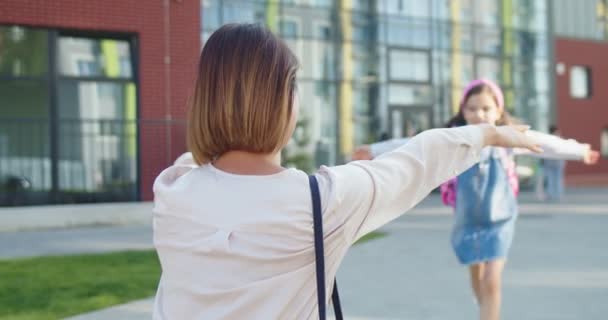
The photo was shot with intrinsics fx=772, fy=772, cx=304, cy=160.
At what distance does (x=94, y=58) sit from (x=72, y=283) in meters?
8.45

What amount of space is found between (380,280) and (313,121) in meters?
13.0

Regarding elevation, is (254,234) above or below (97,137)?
below

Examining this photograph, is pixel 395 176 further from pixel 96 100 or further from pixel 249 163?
pixel 96 100

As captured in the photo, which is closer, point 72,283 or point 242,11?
point 72,283

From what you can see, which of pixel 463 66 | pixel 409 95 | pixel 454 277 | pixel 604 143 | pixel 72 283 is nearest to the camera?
pixel 72 283

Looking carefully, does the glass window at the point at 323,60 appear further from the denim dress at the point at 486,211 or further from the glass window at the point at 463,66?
the denim dress at the point at 486,211

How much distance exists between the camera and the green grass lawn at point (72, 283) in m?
6.29

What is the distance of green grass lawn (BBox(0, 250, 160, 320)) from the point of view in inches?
247

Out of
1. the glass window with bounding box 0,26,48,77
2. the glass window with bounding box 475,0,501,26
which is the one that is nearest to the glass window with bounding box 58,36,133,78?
the glass window with bounding box 0,26,48,77

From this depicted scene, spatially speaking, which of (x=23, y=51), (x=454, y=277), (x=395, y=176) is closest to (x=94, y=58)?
(x=23, y=51)

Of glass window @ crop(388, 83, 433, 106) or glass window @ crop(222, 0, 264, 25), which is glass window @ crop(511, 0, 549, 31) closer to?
glass window @ crop(388, 83, 433, 106)

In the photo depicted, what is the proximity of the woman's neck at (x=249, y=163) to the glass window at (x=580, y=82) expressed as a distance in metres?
28.8

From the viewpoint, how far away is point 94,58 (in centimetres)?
1507

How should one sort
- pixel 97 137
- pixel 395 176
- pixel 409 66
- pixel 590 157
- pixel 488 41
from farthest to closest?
→ pixel 488 41, pixel 409 66, pixel 97 137, pixel 590 157, pixel 395 176
